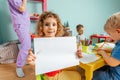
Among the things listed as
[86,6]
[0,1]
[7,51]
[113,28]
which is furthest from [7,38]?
[113,28]

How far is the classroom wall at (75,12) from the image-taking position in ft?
7.75

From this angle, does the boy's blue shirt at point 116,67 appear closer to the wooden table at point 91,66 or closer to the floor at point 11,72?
the wooden table at point 91,66

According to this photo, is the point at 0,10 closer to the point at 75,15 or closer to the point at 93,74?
the point at 75,15

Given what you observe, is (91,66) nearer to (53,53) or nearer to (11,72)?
(53,53)

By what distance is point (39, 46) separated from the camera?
87 centimetres

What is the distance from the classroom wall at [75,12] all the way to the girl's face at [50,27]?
1.42m

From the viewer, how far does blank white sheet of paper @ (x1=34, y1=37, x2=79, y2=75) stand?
875 mm

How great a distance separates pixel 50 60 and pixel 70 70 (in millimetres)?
269

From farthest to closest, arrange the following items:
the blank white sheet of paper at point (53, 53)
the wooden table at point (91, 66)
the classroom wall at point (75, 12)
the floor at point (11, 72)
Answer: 1. the classroom wall at point (75, 12)
2. the floor at point (11, 72)
3. the wooden table at point (91, 66)
4. the blank white sheet of paper at point (53, 53)

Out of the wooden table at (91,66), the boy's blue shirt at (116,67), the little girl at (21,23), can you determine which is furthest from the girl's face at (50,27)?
the little girl at (21,23)

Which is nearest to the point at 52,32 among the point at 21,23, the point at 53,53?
the point at 53,53

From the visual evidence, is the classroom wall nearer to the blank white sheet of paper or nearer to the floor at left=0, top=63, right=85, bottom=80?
the floor at left=0, top=63, right=85, bottom=80

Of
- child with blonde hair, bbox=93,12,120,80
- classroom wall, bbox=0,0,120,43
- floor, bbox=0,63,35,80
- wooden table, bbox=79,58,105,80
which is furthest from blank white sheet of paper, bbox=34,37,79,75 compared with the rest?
classroom wall, bbox=0,0,120,43

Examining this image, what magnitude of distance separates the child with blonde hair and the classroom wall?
63.8 inches
